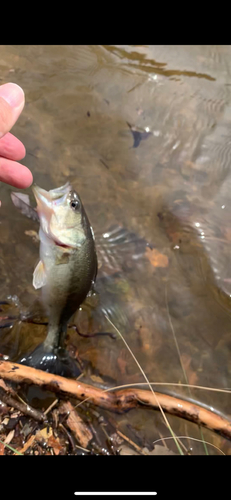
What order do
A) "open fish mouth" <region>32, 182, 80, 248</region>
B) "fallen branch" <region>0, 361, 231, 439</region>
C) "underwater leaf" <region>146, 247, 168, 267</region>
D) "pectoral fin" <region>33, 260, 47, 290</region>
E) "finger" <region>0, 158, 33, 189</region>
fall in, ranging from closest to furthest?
"fallen branch" <region>0, 361, 231, 439</region> → "open fish mouth" <region>32, 182, 80, 248</region> → "pectoral fin" <region>33, 260, 47, 290</region> → "finger" <region>0, 158, 33, 189</region> → "underwater leaf" <region>146, 247, 168, 267</region>

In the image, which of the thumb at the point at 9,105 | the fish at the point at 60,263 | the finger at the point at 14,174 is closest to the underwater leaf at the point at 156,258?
the fish at the point at 60,263

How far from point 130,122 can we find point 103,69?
96 centimetres

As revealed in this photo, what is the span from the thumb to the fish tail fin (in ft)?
5.99

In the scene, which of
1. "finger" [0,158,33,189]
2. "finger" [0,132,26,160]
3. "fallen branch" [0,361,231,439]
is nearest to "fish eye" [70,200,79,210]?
"finger" [0,158,33,189]

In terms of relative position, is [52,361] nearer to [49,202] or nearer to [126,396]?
[126,396]

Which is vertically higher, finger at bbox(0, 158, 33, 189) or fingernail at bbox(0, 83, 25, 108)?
fingernail at bbox(0, 83, 25, 108)

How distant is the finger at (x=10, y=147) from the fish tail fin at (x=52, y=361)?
1873mm

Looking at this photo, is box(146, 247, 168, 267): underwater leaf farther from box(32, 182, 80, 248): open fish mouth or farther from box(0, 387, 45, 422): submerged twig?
box(0, 387, 45, 422): submerged twig

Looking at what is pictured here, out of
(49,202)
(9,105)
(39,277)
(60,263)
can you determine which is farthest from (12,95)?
(39,277)

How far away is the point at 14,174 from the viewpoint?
3.39 meters

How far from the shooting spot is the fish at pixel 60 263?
2.91 metres

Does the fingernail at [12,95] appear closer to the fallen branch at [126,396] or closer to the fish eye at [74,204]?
the fish eye at [74,204]

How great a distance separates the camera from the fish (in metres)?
2.91
